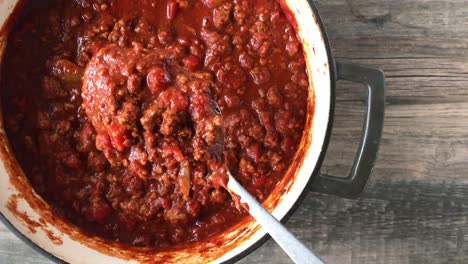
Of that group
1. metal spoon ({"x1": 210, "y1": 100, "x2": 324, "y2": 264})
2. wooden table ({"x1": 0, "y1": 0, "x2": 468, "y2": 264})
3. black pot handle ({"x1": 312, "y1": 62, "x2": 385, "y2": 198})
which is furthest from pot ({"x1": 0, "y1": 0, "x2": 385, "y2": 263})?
wooden table ({"x1": 0, "y1": 0, "x2": 468, "y2": 264})

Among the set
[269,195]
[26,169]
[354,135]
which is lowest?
[354,135]

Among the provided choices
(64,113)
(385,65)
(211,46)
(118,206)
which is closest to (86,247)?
(118,206)

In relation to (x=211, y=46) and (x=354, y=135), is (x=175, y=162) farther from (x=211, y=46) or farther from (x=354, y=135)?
(x=354, y=135)

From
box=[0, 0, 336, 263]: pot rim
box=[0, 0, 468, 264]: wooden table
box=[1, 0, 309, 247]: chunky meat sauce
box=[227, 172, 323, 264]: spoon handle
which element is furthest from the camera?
box=[0, 0, 468, 264]: wooden table

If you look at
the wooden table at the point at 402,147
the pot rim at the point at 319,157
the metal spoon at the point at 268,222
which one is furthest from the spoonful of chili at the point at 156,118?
the wooden table at the point at 402,147

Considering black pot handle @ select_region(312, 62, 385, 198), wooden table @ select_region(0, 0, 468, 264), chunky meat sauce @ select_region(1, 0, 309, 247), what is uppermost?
chunky meat sauce @ select_region(1, 0, 309, 247)

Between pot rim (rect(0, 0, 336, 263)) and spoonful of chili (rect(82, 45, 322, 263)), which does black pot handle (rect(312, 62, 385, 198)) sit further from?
spoonful of chili (rect(82, 45, 322, 263))

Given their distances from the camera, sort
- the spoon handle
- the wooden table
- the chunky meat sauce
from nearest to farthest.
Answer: the spoon handle, the chunky meat sauce, the wooden table
